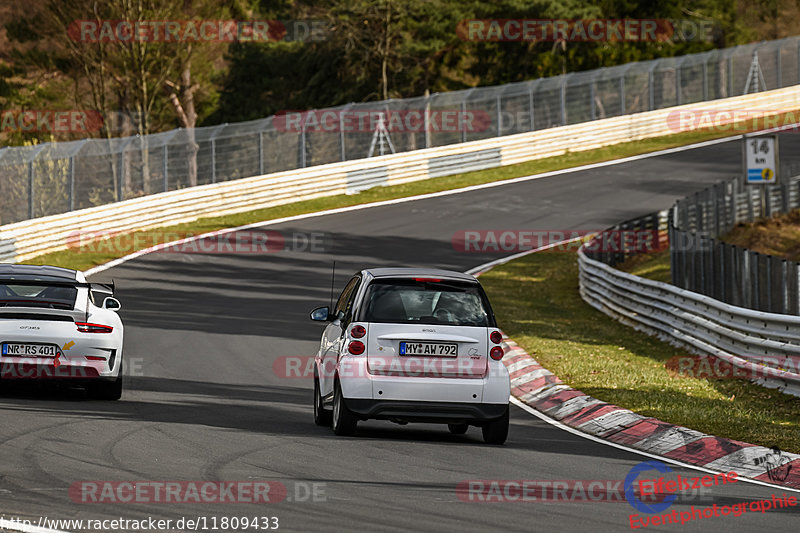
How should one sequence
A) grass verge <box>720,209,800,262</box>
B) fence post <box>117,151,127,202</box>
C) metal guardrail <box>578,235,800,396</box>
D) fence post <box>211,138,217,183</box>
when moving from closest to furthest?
metal guardrail <box>578,235,800,396</box> → grass verge <box>720,209,800,262</box> → fence post <box>117,151,127,202</box> → fence post <box>211,138,217,183</box>

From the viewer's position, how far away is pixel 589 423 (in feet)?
42.0

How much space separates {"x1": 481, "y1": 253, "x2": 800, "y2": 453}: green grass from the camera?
1256 cm

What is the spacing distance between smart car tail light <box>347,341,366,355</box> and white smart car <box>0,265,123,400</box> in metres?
3.37

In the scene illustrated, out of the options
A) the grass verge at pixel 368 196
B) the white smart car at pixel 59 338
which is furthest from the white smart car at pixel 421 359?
the grass verge at pixel 368 196

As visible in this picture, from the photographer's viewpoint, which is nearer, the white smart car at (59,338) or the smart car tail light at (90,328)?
the white smart car at (59,338)

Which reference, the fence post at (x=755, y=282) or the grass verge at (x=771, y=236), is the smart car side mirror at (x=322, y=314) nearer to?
the fence post at (x=755, y=282)

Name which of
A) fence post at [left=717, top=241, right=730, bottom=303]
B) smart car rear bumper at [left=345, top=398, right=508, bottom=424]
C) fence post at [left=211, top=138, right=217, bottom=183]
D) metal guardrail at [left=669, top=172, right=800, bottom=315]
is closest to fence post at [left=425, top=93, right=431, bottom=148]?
fence post at [left=211, top=138, right=217, bottom=183]

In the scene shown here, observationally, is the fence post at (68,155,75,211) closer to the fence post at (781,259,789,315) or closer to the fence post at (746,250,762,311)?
the fence post at (746,250,762,311)

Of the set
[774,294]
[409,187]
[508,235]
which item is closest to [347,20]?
[409,187]

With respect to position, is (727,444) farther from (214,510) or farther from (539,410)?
(214,510)

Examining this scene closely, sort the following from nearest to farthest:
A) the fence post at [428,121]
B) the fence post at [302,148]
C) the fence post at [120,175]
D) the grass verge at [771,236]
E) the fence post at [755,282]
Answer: the fence post at [755,282], the grass verge at [771,236], the fence post at [120,175], the fence post at [302,148], the fence post at [428,121]

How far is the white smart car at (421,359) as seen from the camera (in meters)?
11.2

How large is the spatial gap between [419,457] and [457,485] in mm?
1338

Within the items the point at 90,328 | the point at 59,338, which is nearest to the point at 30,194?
the point at 90,328
